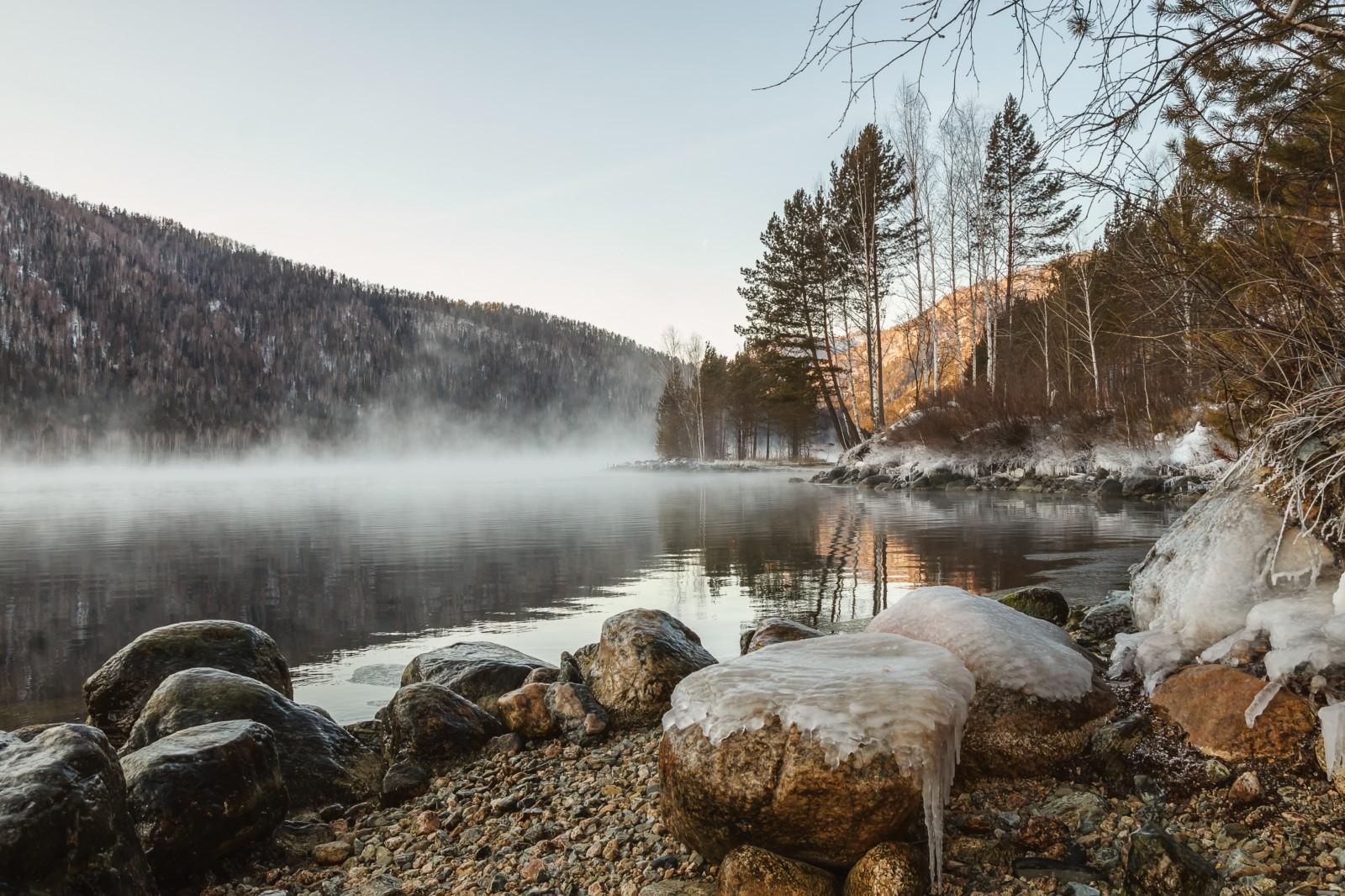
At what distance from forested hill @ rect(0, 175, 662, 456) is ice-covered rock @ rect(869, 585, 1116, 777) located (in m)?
116

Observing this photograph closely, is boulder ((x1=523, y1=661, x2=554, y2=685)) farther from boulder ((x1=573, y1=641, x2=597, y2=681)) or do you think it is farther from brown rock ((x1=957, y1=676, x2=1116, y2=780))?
brown rock ((x1=957, y1=676, x2=1116, y2=780))

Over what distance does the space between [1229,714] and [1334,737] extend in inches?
15.9

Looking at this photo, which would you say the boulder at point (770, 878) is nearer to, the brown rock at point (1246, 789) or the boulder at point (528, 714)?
the brown rock at point (1246, 789)

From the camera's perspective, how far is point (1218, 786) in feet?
8.71

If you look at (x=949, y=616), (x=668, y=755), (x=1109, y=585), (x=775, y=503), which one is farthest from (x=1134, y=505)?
(x=668, y=755)

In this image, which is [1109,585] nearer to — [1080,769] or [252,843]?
[1080,769]

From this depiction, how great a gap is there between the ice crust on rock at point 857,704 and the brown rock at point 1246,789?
86 centimetres

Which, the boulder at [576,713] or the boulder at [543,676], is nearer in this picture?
the boulder at [576,713]

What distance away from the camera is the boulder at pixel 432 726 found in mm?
4105

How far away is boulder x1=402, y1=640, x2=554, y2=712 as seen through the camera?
4.92 metres

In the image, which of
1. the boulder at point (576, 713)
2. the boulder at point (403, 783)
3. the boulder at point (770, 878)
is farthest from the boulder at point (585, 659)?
the boulder at point (770, 878)

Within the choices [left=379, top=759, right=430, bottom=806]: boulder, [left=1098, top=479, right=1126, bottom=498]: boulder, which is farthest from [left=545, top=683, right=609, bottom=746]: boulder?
[left=1098, top=479, right=1126, bottom=498]: boulder

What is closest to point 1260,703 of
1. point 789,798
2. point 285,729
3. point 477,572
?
point 789,798

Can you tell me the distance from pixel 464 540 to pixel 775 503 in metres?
9.98
